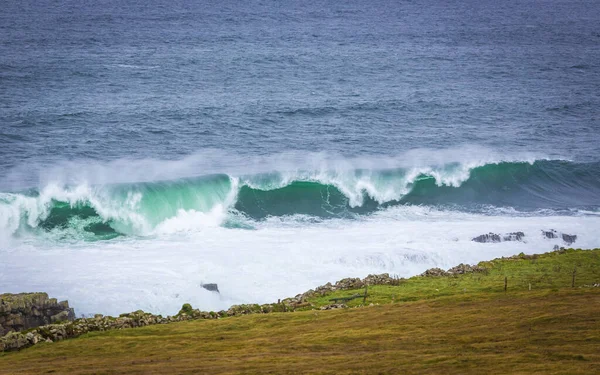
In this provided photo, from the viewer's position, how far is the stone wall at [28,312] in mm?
23672

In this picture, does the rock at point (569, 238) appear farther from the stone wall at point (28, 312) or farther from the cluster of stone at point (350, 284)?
the stone wall at point (28, 312)

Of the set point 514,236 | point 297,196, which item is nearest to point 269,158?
point 297,196

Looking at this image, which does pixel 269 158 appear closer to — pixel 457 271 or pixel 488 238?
pixel 488 238

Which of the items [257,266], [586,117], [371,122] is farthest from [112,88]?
[586,117]

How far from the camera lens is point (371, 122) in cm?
5656

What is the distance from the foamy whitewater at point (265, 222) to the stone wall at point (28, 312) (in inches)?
110

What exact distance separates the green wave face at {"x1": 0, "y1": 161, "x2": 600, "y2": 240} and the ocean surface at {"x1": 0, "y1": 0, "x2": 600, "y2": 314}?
0.45 ft

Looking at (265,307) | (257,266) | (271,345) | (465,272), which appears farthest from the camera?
(257,266)

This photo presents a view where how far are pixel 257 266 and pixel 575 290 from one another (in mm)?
14094

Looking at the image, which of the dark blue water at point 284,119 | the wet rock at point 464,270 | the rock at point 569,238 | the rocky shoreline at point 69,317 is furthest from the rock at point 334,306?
the rock at point 569,238

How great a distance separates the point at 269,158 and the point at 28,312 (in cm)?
2592

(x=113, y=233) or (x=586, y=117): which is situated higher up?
(x=586, y=117)

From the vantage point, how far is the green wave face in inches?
1506

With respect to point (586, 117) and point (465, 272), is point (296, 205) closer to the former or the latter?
point (465, 272)
